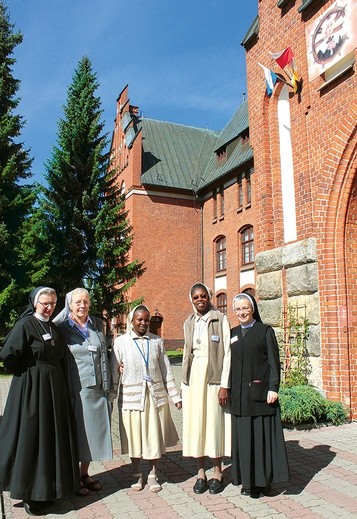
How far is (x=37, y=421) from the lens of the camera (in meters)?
4.09

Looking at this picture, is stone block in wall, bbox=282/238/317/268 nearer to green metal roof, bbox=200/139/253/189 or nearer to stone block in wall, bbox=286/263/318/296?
stone block in wall, bbox=286/263/318/296

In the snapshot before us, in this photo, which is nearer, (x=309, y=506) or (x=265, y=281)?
(x=309, y=506)

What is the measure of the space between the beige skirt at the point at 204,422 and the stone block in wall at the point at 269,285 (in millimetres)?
3892

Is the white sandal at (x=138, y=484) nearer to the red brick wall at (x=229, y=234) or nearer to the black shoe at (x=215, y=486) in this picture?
the black shoe at (x=215, y=486)

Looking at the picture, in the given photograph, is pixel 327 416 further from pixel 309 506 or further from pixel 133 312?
pixel 133 312

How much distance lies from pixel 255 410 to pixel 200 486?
35.7 inches

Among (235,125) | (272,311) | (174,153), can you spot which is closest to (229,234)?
Result: (235,125)

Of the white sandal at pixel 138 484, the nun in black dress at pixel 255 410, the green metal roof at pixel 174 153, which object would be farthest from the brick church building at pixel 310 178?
the green metal roof at pixel 174 153

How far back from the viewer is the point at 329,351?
7176mm

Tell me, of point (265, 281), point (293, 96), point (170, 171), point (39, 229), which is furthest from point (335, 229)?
point (170, 171)

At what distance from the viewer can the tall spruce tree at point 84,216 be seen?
17359mm

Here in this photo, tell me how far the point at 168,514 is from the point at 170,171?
2820 centimetres

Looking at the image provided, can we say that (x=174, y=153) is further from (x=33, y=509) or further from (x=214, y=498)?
(x=33, y=509)

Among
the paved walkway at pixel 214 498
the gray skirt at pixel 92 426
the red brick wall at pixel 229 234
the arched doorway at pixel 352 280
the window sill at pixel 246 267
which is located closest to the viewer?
the paved walkway at pixel 214 498
